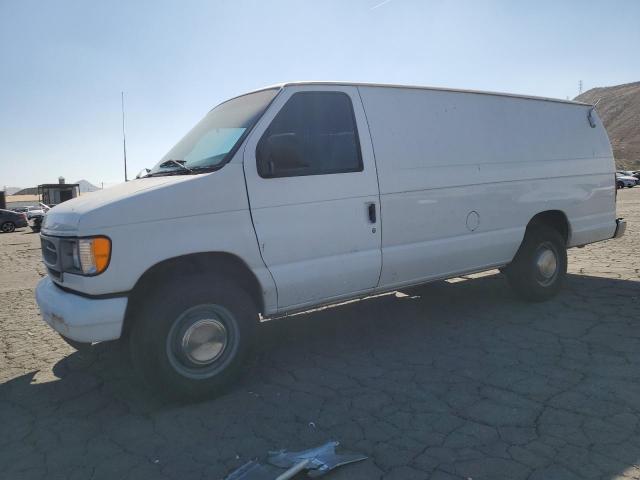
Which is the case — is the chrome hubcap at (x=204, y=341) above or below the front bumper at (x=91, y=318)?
below

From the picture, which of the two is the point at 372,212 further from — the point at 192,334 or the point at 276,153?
the point at 192,334

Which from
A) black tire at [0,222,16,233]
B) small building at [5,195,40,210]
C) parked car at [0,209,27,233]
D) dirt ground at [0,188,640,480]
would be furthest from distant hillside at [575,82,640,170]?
dirt ground at [0,188,640,480]

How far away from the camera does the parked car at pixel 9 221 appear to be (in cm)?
2612

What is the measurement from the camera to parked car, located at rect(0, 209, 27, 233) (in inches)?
1028

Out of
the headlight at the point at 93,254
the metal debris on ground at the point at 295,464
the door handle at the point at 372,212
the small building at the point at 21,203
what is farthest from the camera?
the small building at the point at 21,203

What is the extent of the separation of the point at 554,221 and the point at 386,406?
11.8 feet

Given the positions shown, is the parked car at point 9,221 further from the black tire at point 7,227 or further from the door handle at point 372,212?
the door handle at point 372,212

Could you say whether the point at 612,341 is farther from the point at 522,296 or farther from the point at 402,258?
the point at 402,258

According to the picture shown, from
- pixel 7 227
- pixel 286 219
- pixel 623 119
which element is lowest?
pixel 7 227

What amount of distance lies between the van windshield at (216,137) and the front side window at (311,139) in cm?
20

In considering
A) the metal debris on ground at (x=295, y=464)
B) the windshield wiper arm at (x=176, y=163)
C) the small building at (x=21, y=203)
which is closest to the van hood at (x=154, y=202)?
the windshield wiper arm at (x=176, y=163)

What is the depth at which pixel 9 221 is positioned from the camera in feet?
86.2

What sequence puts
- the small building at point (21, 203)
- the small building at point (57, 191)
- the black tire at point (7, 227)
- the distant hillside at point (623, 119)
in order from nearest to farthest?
1. the black tire at point (7, 227)
2. the small building at point (57, 191)
3. the small building at point (21, 203)
4. the distant hillside at point (623, 119)

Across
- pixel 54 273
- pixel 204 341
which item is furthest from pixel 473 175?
pixel 54 273
